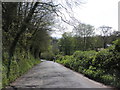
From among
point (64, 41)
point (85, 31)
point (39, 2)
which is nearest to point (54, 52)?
point (64, 41)

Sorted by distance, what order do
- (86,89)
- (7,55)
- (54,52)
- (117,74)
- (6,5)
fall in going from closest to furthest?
1. (86,89)
2. (117,74)
3. (7,55)
4. (6,5)
5. (54,52)

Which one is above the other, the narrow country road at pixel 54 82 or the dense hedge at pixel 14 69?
the dense hedge at pixel 14 69

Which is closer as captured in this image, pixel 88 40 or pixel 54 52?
pixel 88 40

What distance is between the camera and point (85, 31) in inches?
1837

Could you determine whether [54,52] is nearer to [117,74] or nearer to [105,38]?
[105,38]

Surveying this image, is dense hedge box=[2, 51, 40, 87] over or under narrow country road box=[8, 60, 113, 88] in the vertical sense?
over

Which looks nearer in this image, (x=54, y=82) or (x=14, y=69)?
(x=54, y=82)

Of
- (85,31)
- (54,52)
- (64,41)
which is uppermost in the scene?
(85,31)

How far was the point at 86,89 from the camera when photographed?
23.4ft

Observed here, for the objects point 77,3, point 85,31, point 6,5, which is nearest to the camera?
point 6,5

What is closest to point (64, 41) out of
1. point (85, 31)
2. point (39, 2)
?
point (85, 31)

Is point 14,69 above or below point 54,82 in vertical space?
above

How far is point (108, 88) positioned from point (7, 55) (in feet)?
22.2

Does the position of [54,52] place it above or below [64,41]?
below
